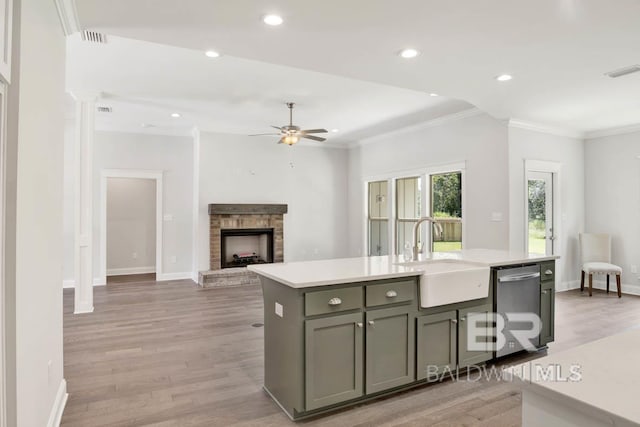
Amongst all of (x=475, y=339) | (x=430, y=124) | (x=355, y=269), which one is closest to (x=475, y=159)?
(x=430, y=124)

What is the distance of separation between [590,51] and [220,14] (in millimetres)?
3047

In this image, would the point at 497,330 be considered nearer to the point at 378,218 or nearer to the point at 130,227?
the point at 378,218

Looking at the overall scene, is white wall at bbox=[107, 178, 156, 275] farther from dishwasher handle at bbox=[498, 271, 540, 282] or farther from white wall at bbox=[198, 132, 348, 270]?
dishwasher handle at bbox=[498, 271, 540, 282]

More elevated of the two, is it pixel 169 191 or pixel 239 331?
pixel 169 191

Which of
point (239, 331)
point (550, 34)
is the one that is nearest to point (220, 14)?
point (550, 34)

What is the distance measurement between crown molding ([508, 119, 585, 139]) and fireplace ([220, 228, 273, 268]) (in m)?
4.82

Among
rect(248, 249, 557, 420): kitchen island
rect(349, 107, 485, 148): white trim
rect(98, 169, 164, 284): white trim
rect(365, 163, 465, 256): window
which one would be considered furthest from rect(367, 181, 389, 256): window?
rect(248, 249, 557, 420): kitchen island

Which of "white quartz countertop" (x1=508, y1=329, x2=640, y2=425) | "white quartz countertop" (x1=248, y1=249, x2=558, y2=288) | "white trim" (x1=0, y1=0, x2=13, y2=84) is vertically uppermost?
"white trim" (x1=0, y1=0, x2=13, y2=84)

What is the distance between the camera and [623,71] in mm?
3732

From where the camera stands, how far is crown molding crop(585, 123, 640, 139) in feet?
19.8

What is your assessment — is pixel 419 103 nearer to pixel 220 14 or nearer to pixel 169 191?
pixel 220 14

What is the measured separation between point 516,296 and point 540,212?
3.53m

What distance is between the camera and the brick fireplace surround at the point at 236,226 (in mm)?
7062

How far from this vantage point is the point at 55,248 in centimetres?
244
